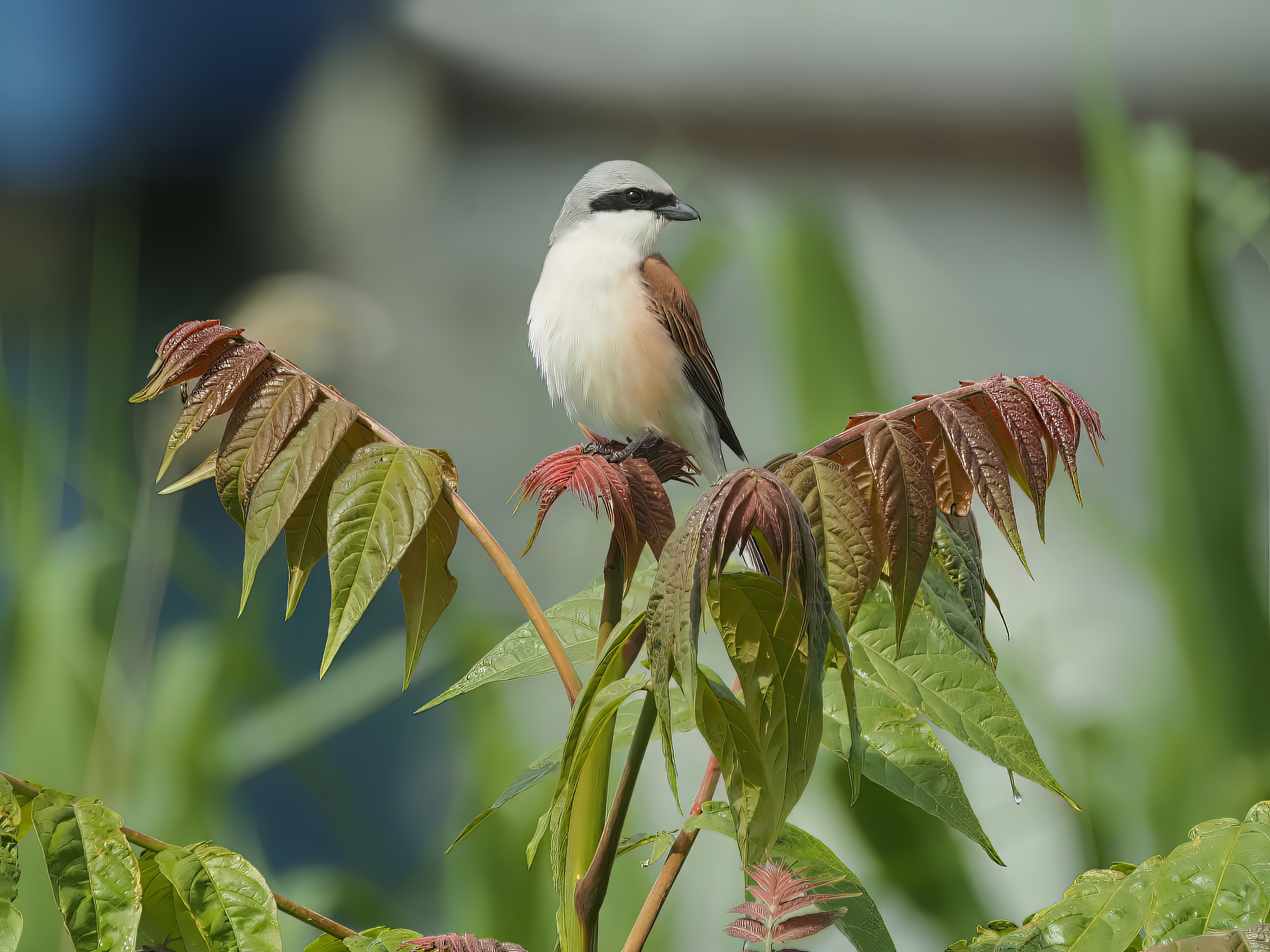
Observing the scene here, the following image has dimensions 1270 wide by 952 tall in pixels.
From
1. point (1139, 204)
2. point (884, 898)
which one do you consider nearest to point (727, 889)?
point (884, 898)

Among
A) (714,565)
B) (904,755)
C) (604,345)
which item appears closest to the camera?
(714,565)

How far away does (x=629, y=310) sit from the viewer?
0.73 m

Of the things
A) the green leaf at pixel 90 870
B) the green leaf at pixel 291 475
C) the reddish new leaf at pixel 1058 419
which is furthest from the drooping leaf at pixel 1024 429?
the green leaf at pixel 90 870

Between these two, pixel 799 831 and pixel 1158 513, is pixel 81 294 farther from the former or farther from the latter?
pixel 1158 513

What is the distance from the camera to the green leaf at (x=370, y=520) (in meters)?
0.41

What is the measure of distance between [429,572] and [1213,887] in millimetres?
400

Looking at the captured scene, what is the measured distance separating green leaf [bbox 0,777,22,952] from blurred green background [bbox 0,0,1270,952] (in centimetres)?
76

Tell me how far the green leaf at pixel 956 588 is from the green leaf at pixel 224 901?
1.19 feet

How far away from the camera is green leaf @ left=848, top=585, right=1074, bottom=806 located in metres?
0.52

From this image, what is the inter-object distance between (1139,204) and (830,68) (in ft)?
1.52

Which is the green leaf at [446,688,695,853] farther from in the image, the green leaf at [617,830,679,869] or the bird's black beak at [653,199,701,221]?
the bird's black beak at [653,199,701,221]

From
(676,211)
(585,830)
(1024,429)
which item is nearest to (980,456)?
(1024,429)

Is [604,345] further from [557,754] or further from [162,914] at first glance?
[162,914]

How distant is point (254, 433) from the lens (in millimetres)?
456
